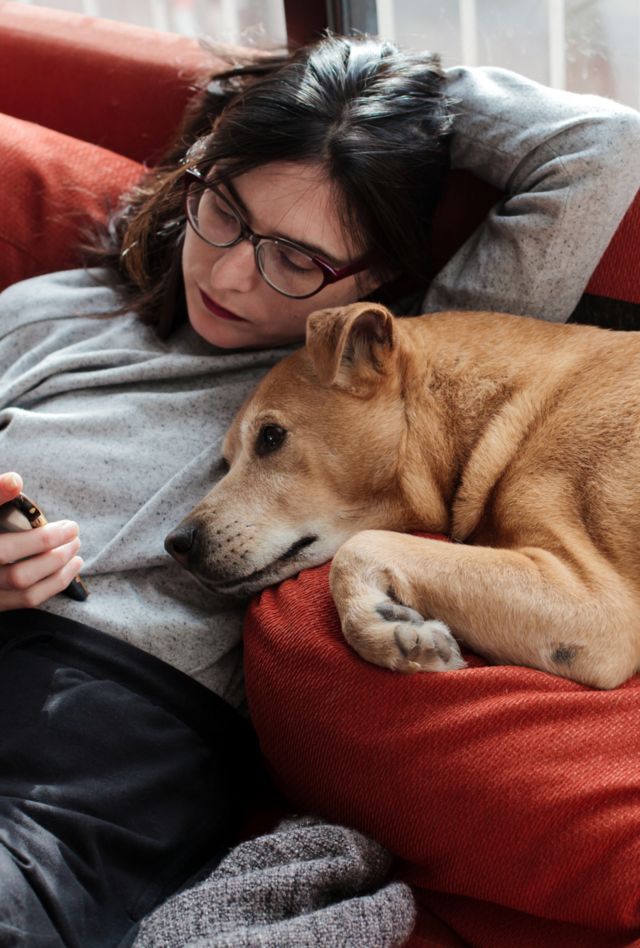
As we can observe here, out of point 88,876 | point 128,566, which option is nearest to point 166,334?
point 128,566

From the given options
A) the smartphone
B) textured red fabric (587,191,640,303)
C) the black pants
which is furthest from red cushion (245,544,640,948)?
textured red fabric (587,191,640,303)

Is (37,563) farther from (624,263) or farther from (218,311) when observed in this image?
(624,263)

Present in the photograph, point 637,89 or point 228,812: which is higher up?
point 637,89

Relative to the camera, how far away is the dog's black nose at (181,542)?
156 centimetres

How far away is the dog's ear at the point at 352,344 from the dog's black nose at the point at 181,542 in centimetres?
34

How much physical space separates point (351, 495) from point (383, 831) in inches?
21.6

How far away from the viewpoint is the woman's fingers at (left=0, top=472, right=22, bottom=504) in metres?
1.41

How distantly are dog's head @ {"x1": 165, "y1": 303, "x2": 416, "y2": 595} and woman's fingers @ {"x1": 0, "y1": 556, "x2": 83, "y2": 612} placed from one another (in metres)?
0.16

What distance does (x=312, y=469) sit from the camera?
1.63 m

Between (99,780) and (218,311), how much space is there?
87cm

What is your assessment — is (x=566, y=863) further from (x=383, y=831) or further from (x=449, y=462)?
(x=449, y=462)

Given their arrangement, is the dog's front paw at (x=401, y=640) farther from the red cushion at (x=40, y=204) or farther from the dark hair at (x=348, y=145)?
the red cushion at (x=40, y=204)

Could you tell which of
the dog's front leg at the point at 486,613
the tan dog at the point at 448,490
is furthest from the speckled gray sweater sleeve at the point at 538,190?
the dog's front leg at the point at 486,613

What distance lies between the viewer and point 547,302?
179 centimetres
